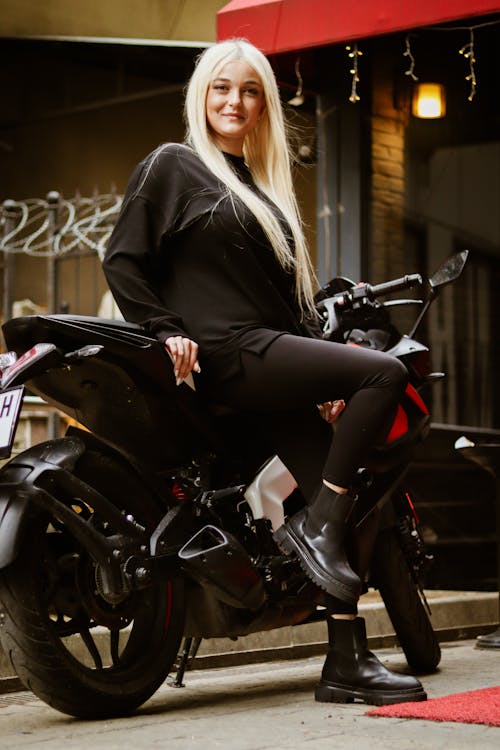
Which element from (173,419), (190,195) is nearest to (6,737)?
(173,419)

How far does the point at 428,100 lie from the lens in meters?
8.77

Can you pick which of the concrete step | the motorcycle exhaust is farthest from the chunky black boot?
the concrete step

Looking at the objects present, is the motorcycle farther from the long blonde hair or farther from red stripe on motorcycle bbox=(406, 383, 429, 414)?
the long blonde hair

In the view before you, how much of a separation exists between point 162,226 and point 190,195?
14 centimetres

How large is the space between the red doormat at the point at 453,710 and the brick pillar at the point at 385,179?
4.96 metres

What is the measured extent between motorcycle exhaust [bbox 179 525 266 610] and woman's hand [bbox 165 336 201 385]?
46 centimetres

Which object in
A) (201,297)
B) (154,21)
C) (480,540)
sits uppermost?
(154,21)

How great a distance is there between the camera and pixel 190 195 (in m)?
3.82

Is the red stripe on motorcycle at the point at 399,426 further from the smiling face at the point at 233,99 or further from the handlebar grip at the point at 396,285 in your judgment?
the smiling face at the point at 233,99

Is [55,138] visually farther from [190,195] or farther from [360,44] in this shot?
[190,195]

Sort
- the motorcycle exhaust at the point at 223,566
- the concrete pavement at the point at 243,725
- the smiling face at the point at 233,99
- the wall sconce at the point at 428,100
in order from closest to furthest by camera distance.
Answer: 1. the concrete pavement at the point at 243,725
2. the motorcycle exhaust at the point at 223,566
3. the smiling face at the point at 233,99
4. the wall sconce at the point at 428,100

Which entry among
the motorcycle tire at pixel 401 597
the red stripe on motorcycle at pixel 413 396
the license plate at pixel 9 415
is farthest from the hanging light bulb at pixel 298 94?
the license plate at pixel 9 415

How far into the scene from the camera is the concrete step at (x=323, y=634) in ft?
16.2

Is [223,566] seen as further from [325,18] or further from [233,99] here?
[325,18]
